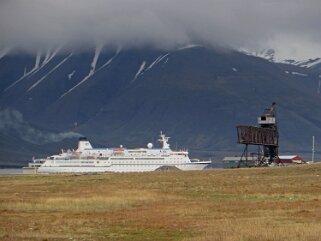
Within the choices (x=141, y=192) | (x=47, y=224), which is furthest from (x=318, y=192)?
(x=47, y=224)

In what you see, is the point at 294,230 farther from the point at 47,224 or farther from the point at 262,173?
the point at 262,173

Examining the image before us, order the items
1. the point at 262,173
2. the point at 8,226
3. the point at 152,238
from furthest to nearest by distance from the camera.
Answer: the point at 262,173, the point at 8,226, the point at 152,238

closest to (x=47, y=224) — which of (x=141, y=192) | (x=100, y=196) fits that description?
(x=100, y=196)

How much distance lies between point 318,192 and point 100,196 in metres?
18.9

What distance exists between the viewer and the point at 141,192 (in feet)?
291

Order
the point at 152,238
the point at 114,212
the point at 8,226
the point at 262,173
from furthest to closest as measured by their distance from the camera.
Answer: the point at 262,173
the point at 114,212
the point at 8,226
the point at 152,238

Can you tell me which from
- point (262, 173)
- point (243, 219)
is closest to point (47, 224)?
point (243, 219)

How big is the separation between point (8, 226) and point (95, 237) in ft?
25.8

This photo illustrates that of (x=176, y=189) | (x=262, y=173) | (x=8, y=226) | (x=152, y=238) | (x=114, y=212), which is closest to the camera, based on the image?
(x=152, y=238)

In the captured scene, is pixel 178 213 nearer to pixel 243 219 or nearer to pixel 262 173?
pixel 243 219

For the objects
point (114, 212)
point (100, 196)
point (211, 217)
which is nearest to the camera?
point (211, 217)

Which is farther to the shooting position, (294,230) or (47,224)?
(47,224)

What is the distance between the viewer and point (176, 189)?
96000mm

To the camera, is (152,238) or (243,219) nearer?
(152,238)
